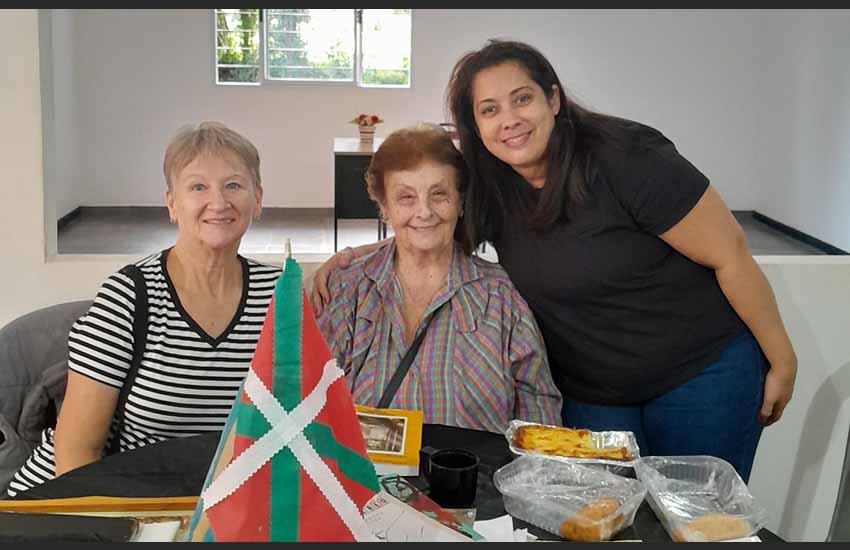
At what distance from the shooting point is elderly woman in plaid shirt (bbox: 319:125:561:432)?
190 centimetres

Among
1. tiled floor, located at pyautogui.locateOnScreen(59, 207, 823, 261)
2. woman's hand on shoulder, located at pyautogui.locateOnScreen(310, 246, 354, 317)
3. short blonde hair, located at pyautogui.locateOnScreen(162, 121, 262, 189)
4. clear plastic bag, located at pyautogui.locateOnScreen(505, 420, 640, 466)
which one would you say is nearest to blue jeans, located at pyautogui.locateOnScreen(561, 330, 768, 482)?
clear plastic bag, located at pyautogui.locateOnScreen(505, 420, 640, 466)

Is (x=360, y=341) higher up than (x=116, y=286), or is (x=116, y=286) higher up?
(x=116, y=286)

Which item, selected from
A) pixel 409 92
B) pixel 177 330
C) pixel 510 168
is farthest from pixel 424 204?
pixel 409 92

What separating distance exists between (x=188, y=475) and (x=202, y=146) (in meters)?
0.70

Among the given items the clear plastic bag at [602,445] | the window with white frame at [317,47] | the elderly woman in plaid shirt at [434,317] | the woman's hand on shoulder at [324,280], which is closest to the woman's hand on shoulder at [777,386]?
the elderly woman in plaid shirt at [434,317]

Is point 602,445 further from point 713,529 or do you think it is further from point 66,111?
point 66,111

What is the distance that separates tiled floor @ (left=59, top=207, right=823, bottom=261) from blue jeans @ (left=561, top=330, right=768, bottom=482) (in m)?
5.22

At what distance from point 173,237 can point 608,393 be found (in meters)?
6.43

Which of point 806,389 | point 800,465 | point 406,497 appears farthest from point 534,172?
point 800,465

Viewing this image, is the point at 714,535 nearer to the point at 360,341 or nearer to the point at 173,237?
the point at 360,341

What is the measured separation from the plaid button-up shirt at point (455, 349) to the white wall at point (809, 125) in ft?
19.7

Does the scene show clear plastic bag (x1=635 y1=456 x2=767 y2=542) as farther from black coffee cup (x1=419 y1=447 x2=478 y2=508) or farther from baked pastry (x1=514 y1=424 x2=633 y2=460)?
black coffee cup (x1=419 y1=447 x2=478 y2=508)

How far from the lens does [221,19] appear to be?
8891mm

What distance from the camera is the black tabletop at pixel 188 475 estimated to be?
140 cm
